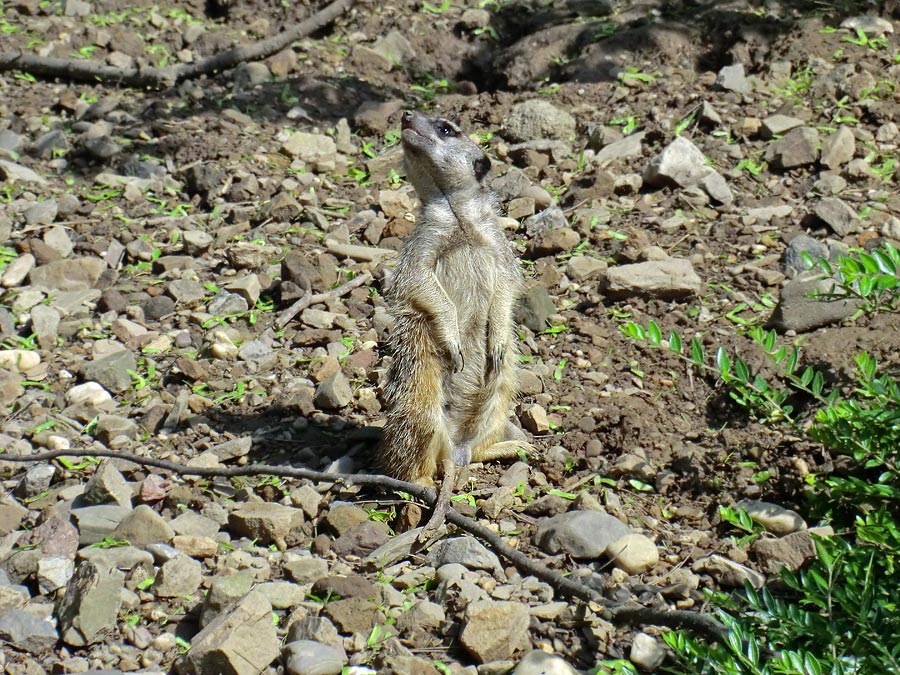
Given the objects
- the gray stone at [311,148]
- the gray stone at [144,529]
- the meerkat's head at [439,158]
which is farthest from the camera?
the gray stone at [311,148]

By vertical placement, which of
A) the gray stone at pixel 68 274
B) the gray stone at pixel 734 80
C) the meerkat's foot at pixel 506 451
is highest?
the gray stone at pixel 734 80

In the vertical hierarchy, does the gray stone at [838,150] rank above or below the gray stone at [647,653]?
above

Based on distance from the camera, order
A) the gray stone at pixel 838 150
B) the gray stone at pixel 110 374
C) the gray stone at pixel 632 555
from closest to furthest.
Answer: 1. the gray stone at pixel 632 555
2. the gray stone at pixel 110 374
3. the gray stone at pixel 838 150

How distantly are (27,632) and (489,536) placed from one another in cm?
155

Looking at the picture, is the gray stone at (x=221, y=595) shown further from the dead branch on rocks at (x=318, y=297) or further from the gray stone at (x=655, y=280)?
the gray stone at (x=655, y=280)

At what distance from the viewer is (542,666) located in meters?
2.86

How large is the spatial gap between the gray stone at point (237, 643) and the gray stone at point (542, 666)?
75 cm

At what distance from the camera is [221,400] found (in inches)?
182

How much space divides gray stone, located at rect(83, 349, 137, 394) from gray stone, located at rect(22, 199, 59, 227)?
1508 millimetres

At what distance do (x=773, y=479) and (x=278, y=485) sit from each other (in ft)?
6.44

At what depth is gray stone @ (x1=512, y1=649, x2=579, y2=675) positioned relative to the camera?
284 centimetres

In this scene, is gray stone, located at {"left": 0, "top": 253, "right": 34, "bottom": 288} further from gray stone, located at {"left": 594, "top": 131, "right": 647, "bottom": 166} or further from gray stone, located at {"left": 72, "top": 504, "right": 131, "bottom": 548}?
gray stone, located at {"left": 594, "top": 131, "right": 647, "bottom": 166}

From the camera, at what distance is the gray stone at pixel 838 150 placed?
18.8ft

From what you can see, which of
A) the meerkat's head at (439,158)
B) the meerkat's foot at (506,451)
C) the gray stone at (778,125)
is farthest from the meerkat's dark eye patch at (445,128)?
the gray stone at (778,125)
